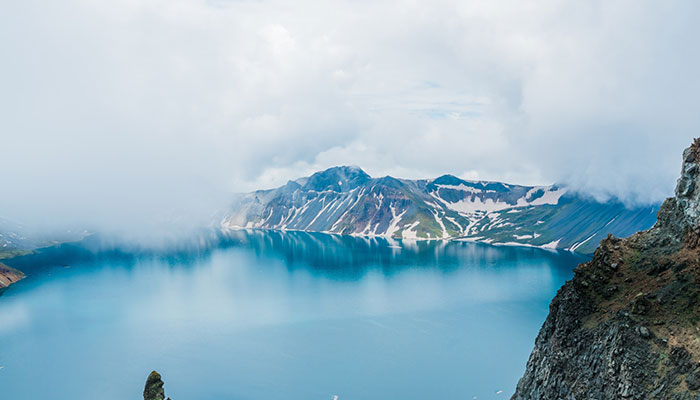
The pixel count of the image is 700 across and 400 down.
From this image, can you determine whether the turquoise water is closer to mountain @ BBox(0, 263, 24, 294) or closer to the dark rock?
mountain @ BBox(0, 263, 24, 294)

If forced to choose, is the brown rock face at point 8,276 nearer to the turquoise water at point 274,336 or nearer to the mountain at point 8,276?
the mountain at point 8,276

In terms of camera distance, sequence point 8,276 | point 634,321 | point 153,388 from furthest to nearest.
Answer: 1. point 8,276
2. point 153,388
3. point 634,321

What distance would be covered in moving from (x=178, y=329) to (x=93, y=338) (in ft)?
56.2

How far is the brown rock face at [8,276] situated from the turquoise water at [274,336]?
4.12 meters

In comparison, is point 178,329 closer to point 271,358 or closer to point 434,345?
point 271,358

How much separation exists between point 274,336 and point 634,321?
76932 mm

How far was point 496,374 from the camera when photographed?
72.9 metres

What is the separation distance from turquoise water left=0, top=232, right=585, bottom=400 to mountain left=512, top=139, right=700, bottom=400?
35.4 m

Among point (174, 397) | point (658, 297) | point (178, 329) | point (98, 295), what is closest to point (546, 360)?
point (658, 297)

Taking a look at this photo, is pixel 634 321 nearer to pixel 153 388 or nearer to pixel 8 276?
pixel 153 388

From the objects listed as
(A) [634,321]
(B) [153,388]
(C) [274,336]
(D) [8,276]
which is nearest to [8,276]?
Result: (D) [8,276]

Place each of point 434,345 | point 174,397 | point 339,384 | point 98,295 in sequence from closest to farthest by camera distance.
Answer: point 174,397
point 339,384
point 434,345
point 98,295

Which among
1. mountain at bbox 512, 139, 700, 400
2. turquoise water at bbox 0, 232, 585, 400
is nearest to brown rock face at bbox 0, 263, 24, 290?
turquoise water at bbox 0, 232, 585, 400

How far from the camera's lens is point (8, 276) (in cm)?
15938
